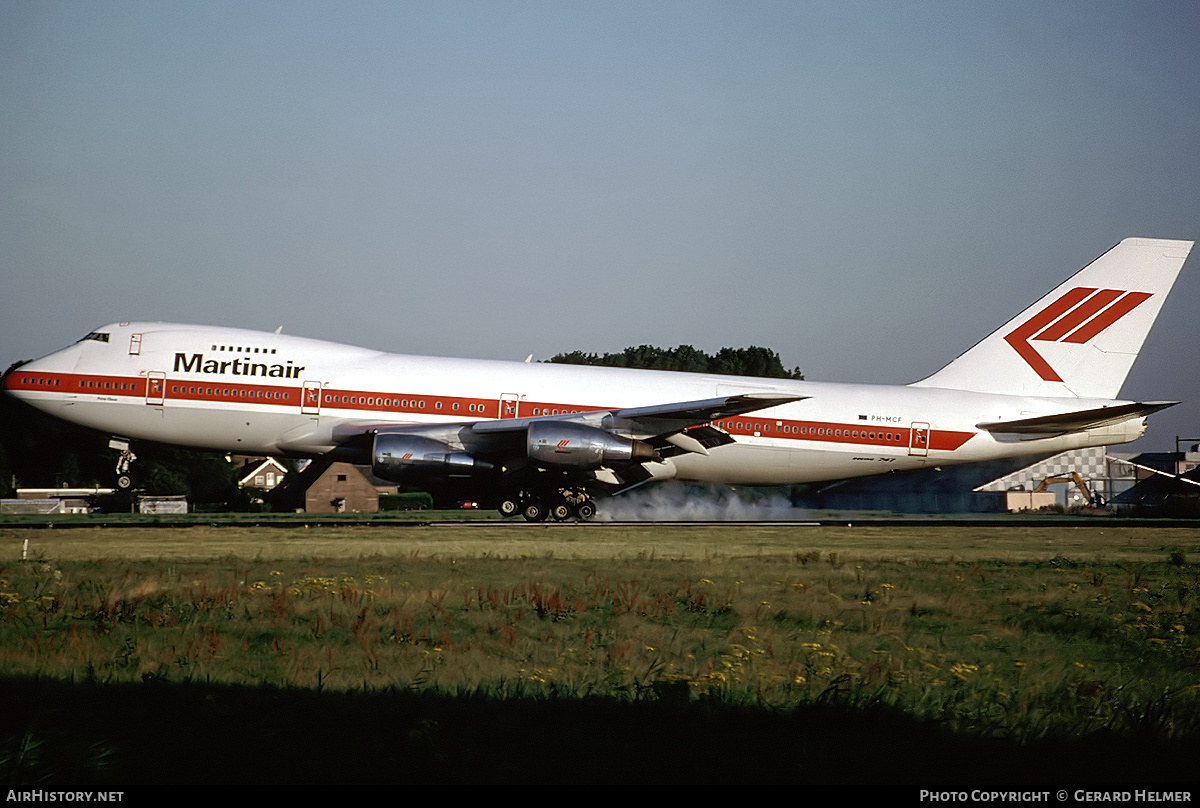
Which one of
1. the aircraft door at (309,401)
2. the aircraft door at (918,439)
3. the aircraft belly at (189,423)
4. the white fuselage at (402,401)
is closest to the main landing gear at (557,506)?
the white fuselage at (402,401)

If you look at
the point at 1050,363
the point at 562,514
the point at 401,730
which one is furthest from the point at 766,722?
the point at 1050,363

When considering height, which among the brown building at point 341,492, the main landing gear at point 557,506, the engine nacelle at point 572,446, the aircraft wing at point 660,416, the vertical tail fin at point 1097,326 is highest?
the vertical tail fin at point 1097,326

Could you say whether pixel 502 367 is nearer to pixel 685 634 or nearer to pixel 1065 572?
pixel 1065 572

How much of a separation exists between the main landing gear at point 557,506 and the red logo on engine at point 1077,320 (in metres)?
14.7

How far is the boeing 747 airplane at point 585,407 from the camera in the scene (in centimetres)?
2991

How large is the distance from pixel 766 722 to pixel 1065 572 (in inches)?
473

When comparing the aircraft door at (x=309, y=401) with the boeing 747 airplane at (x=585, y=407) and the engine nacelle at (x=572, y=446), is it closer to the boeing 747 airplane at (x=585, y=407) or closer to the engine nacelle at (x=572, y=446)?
the boeing 747 airplane at (x=585, y=407)

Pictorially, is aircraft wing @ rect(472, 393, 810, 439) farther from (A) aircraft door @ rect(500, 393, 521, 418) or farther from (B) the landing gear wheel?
(B) the landing gear wheel

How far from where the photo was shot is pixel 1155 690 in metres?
9.14

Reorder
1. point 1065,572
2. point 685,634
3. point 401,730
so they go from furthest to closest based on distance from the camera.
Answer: point 1065,572, point 685,634, point 401,730

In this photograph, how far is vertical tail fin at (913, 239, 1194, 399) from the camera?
34.1 m

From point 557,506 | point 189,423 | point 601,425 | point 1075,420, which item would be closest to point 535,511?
point 557,506

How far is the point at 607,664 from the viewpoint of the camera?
388 inches

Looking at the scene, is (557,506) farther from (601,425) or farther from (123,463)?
(123,463)
